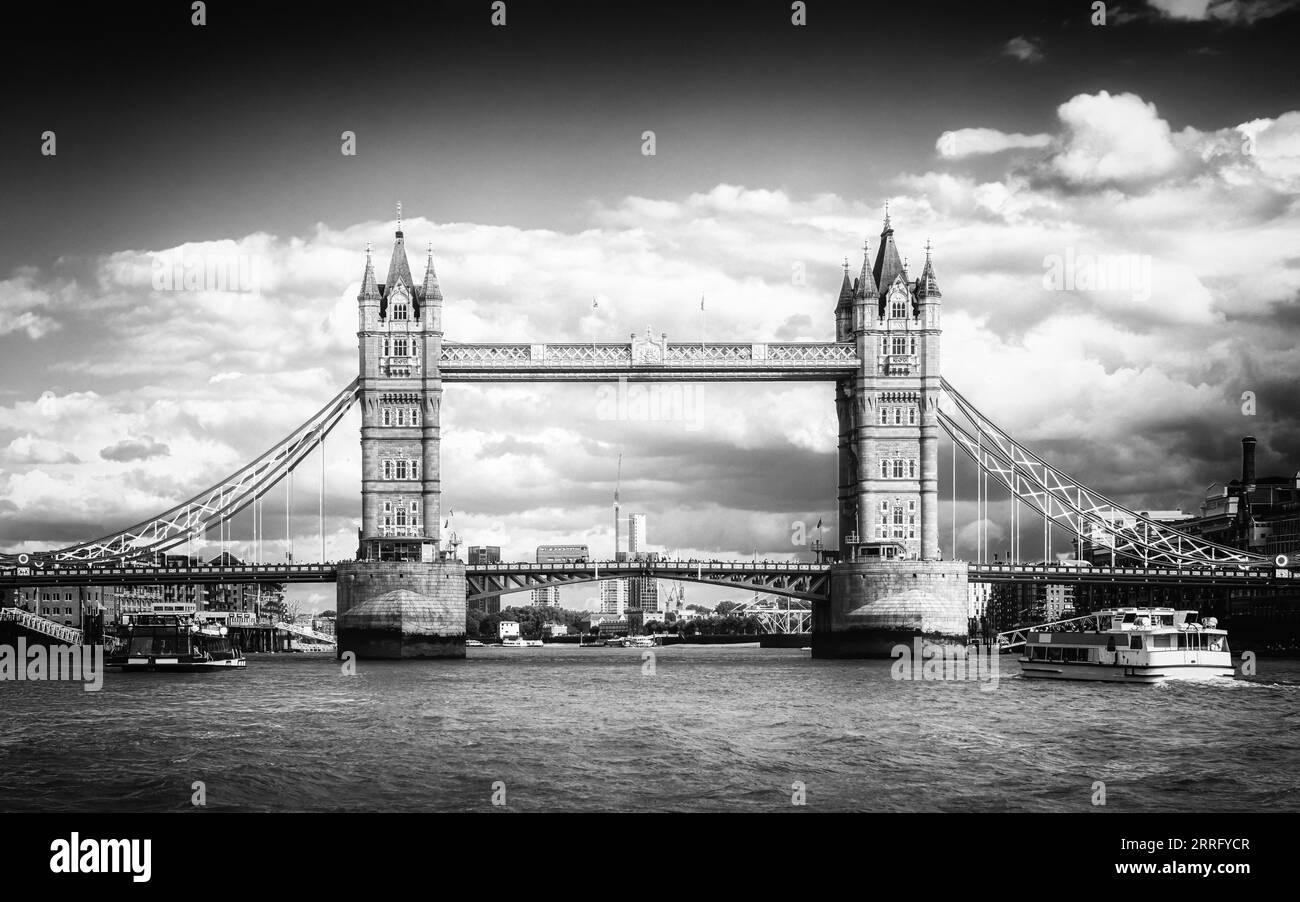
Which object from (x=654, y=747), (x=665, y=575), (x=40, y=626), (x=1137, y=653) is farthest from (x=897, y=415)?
(x=654, y=747)

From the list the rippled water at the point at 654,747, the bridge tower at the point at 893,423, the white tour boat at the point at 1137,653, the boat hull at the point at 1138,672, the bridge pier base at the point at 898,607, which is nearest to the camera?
the rippled water at the point at 654,747

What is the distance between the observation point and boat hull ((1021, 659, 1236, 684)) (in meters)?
56.4

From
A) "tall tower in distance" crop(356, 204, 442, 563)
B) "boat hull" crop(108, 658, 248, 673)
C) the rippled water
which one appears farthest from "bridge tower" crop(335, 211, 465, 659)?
the rippled water

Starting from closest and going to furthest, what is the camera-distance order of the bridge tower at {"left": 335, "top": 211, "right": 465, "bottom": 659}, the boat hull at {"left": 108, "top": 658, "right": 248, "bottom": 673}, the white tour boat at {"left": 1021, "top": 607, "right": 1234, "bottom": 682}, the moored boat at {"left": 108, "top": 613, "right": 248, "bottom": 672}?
the white tour boat at {"left": 1021, "top": 607, "right": 1234, "bottom": 682} → the boat hull at {"left": 108, "top": 658, "right": 248, "bottom": 673} → the moored boat at {"left": 108, "top": 613, "right": 248, "bottom": 672} → the bridge tower at {"left": 335, "top": 211, "right": 465, "bottom": 659}

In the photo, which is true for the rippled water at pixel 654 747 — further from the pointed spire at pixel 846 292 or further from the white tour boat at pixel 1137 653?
the pointed spire at pixel 846 292

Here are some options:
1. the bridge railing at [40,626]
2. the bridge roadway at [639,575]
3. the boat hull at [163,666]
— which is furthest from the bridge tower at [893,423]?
the bridge railing at [40,626]

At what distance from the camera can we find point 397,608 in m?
83.8

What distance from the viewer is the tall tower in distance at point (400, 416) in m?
89.6

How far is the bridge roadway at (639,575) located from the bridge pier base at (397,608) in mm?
2486

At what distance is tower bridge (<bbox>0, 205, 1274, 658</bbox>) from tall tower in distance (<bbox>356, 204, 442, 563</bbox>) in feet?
0.28

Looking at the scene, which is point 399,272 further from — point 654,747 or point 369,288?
point 654,747

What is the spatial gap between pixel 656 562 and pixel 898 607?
46.8ft

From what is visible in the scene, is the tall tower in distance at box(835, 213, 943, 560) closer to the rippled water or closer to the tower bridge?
the tower bridge
